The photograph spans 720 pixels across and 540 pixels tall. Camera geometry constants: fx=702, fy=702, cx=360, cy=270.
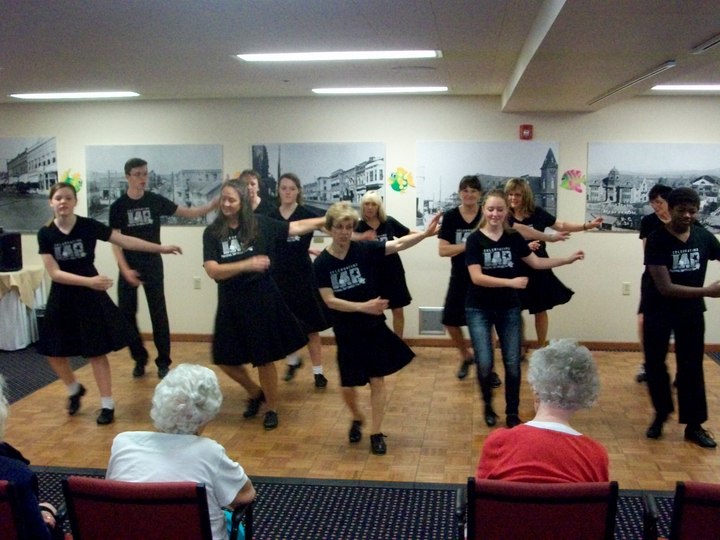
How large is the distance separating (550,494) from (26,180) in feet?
23.7

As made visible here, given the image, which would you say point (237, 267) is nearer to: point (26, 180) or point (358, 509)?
point (358, 509)

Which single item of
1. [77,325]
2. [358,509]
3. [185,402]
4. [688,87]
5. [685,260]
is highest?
[688,87]

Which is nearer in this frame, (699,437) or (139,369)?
(699,437)

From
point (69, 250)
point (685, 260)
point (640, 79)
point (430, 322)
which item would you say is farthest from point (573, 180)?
point (69, 250)

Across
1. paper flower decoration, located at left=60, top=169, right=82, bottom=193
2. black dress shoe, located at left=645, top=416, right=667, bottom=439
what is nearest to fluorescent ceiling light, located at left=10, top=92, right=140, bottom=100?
paper flower decoration, located at left=60, top=169, right=82, bottom=193

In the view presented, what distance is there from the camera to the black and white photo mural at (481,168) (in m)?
6.78

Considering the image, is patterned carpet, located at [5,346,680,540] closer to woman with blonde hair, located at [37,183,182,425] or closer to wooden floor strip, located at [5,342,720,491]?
wooden floor strip, located at [5,342,720,491]

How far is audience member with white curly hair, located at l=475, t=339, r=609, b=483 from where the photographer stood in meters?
1.94

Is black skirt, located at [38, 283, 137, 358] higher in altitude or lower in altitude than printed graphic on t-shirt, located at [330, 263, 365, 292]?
lower

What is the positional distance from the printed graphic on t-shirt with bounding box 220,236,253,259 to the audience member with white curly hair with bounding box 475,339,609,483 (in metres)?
2.48

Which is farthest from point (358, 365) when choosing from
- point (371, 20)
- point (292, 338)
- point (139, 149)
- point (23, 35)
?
point (139, 149)

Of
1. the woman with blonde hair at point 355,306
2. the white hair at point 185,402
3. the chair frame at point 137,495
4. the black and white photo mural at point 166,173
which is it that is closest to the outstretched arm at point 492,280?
the woman with blonde hair at point 355,306

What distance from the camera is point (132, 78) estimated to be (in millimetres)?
5586

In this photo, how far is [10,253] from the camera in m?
6.93
